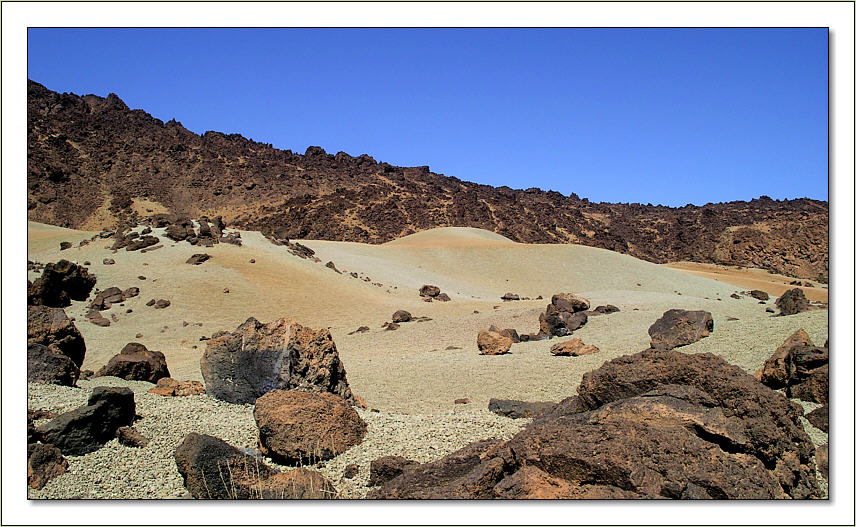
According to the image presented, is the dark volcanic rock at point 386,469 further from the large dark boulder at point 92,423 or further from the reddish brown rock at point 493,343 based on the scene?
the reddish brown rock at point 493,343

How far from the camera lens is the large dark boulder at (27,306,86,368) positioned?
9.02m

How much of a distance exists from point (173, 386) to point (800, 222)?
55.8 metres

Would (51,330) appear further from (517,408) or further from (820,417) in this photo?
(820,417)

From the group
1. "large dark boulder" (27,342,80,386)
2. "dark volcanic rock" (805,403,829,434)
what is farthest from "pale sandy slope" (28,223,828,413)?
"large dark boulder" (27,342,80,386)

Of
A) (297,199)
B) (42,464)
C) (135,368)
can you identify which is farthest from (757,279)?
(42,464)

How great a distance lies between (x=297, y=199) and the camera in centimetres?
5653

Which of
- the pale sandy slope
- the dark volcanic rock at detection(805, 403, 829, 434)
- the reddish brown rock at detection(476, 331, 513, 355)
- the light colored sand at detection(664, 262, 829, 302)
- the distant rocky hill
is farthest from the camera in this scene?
the distant rocky hill

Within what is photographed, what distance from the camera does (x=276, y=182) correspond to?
2480 inches

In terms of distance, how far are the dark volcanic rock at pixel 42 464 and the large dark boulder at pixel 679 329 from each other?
8.24m

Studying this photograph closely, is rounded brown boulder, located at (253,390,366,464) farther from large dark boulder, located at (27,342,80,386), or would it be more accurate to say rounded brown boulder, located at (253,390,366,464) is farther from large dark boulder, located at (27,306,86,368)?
large dark boulder, located at (27,306,86,368)

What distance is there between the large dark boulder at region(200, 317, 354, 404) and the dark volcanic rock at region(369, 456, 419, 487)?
2.51 metres

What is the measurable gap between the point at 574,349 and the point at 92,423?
7.61m

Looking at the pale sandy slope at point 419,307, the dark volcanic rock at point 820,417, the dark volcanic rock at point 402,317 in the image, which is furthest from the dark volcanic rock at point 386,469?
the dark volcanic rock at point 402,317

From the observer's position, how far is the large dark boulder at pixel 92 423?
16.3 feet
